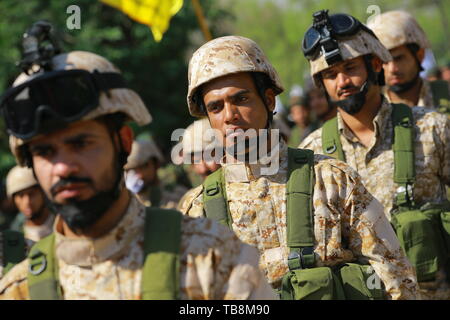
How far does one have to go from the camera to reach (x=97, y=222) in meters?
3.44

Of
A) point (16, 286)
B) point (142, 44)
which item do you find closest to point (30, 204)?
point (16, 286)

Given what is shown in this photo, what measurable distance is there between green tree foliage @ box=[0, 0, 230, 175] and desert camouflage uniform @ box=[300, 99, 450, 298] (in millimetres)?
12499

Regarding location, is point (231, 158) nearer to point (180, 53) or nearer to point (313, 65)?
point (313, 65)

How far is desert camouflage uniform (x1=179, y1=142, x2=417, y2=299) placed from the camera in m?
4.43

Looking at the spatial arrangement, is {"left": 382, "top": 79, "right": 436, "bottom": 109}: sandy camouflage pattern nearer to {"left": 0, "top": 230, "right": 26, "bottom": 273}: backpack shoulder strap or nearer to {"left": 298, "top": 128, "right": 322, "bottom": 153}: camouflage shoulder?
{"left": 298, "top": 128, "right": 322, "bottom": 153}: camouflage shoulder

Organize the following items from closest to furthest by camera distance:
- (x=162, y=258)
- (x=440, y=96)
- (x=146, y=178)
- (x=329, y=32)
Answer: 1. (x=162, y=258)
2. (x=329, y=32)
3. (x=440, y=96)
4. (x=146, y=178)

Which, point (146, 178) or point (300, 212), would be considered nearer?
point (300, 212)

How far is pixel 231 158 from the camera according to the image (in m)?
4.89

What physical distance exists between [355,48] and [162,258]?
3460mm

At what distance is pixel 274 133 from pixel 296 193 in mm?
450

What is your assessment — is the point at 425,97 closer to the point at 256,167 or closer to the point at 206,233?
the point at 256,167

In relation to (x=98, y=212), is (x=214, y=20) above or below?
above

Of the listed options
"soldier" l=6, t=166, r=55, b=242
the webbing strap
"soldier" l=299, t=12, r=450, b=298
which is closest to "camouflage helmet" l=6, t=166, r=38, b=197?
"soldier" l=6, t=166, r=55, b=242
